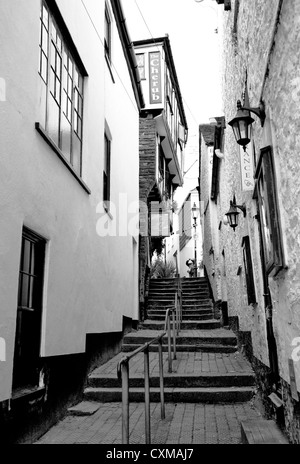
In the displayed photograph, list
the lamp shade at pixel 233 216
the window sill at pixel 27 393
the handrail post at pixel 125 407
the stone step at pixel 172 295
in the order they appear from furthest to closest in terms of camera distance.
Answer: the stone step at pixel 172 295, the lamp shade at pixel 233 216, the window sill at pixel 27 393, the handrail post at pixel 125 407

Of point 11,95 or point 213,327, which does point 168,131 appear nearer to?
point 213,327

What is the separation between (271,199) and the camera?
3.44 metres

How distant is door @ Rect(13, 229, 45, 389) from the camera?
432 cm

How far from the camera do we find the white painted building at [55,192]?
12.4 ft

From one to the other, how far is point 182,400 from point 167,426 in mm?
1097

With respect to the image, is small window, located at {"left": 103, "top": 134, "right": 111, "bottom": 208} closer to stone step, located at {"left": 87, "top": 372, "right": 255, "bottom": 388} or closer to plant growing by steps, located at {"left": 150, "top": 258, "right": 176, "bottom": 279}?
stone step, located at {"left": 87, "top": 372, "right": 255, "bottom": 388}

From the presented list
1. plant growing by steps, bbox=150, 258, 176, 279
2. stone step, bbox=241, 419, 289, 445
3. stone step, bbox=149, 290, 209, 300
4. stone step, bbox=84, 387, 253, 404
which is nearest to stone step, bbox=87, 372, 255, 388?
stone step, bbox=84, 387, 253, 404

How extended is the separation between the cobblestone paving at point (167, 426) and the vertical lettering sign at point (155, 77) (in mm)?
11890

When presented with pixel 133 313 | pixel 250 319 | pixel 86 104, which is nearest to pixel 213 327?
pixel 133 313

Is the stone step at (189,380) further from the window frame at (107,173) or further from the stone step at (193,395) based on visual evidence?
the window frame at (107,173)

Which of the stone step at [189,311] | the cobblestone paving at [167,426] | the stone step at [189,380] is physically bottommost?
the cobblestone paving at [167,426]

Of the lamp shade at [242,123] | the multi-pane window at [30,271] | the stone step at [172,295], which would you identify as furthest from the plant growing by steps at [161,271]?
the lamp shade at [242,123]
